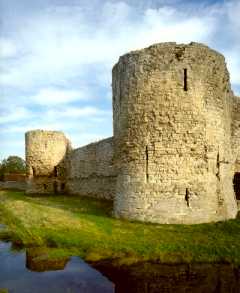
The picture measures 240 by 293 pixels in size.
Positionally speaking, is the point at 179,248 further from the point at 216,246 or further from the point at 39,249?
the point at 39,249

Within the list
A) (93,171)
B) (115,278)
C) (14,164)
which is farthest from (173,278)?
(14,164)

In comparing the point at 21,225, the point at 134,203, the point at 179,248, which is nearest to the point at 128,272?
the point at 179,248

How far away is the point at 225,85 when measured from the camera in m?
13.5

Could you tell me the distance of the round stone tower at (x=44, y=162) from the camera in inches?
1037

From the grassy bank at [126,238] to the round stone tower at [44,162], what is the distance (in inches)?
545

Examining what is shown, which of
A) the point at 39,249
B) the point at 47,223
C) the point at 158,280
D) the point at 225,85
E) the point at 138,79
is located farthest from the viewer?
the point at 225,85

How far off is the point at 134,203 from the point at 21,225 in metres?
3.60

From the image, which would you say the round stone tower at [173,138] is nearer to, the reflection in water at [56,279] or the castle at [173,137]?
the castle at [173,137]

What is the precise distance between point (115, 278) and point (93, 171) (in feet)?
44.1

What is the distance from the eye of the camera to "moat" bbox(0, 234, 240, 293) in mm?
7273

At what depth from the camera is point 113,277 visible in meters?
7.79

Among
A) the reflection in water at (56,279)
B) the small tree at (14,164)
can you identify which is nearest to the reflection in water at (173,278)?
the reflection in water at (56,279)

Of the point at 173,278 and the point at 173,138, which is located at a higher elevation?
the point at 173,138

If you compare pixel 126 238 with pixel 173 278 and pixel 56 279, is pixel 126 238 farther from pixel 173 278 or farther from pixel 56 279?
pixel 56 279
